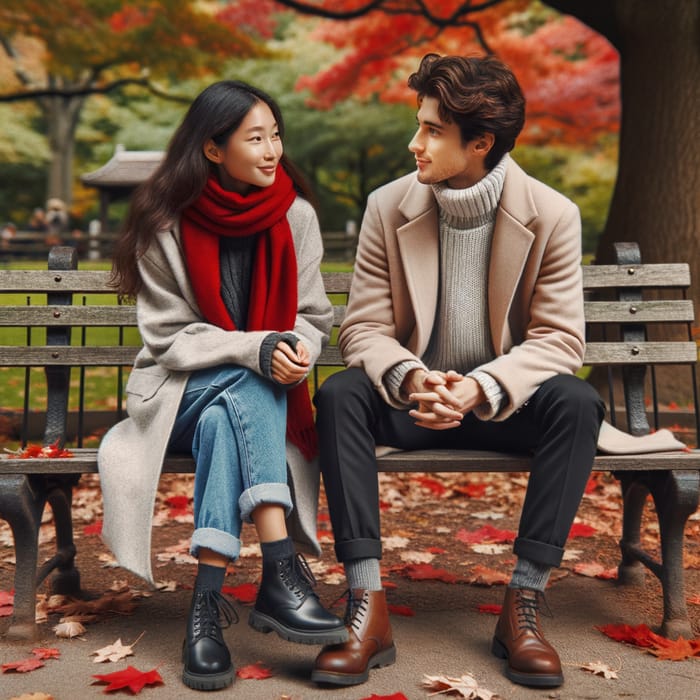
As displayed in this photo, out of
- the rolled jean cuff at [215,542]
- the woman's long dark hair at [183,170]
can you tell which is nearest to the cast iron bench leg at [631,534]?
the rolled jean cuff at [215,542]

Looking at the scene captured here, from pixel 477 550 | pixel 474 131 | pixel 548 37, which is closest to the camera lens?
pixel 474 131

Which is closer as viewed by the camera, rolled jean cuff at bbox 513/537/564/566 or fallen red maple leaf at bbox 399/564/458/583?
rolled jean cuff at bbox 513/537/564/566

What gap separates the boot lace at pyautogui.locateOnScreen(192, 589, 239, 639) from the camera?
9.00 feet

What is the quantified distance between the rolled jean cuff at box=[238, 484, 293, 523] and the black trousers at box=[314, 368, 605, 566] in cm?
17

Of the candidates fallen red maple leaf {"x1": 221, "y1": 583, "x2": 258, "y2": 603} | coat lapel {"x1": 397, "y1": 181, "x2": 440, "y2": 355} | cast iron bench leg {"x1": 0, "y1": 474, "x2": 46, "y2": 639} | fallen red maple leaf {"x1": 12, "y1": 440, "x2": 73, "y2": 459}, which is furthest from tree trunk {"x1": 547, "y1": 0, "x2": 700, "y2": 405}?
cast iron bench leg {"x1": 0, "y1": 474, "x2": 46, "y2": 639}

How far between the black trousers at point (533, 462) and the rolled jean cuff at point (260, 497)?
0.56ft

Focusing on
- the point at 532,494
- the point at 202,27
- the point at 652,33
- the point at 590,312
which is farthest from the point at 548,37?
the point at 532,494

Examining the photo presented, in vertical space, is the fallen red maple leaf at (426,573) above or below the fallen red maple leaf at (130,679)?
above

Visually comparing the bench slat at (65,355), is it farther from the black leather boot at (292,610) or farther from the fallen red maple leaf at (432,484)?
the fallen red maple leaf at (432,484)

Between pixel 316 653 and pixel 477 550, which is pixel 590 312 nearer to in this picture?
pixel 477 550

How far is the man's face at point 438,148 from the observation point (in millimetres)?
3082

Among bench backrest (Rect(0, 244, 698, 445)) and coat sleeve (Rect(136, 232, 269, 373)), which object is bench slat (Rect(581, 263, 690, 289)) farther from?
coat sleeve (Rect(136, 232, 269, 373))

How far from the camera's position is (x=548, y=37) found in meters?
16.7

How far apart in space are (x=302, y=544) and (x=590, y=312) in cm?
150
